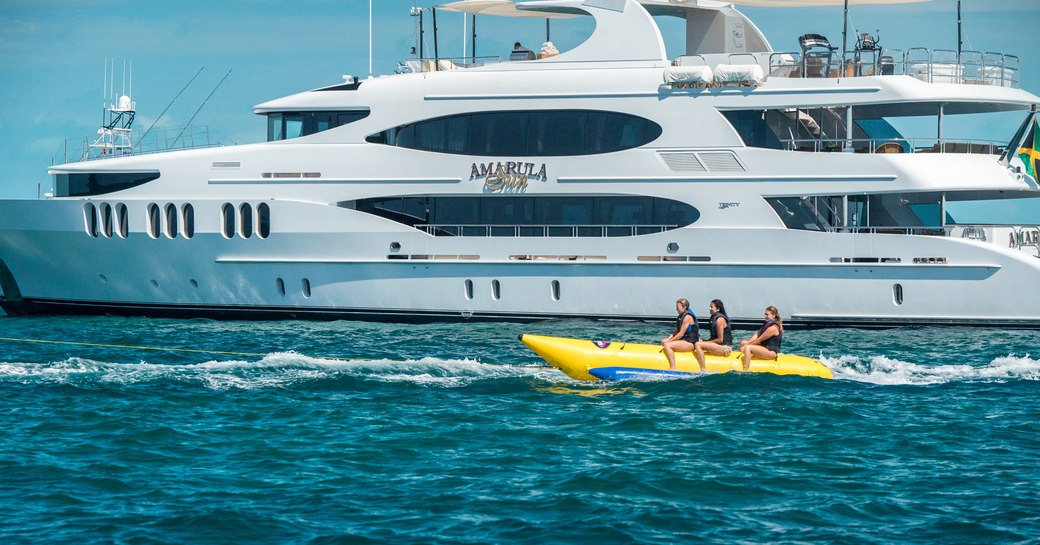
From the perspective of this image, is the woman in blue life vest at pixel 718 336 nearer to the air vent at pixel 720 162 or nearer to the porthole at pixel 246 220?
the air vent at pixel 720 162

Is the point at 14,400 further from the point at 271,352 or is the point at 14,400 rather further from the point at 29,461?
the point at 271,352

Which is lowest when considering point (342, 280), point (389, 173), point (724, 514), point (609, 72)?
point (724, 514)

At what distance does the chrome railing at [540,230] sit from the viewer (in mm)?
25375

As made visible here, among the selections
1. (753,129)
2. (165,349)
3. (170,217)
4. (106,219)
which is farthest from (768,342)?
(106,219)

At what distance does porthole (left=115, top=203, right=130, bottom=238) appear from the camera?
87.7ft

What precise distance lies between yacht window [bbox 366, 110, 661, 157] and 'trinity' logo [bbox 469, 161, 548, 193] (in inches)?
8.5

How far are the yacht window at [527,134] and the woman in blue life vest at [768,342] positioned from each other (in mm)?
7561

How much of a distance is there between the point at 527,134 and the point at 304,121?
4836 millimetres

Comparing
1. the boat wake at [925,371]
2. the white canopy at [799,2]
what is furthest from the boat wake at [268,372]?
the white canopy at [799,2]

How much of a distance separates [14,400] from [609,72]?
13390 mm

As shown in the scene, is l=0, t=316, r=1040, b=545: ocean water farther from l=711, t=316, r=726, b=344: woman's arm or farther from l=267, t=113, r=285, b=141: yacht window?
→ l=267, t=113, r=285, b=141: yacht window

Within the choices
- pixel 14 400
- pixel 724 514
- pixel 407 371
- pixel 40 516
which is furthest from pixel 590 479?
pixel 14 400

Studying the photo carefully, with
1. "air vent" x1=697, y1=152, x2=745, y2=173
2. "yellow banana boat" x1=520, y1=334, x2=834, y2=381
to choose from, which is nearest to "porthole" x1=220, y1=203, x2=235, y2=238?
"air vent" x1=697, y1=152, x2=745, y2=173

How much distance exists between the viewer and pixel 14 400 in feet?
55.1
